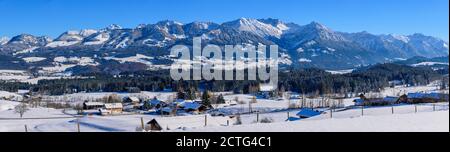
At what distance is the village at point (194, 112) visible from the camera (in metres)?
7.95

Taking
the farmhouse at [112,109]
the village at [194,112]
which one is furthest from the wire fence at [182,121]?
the farmhouse at [112,109]

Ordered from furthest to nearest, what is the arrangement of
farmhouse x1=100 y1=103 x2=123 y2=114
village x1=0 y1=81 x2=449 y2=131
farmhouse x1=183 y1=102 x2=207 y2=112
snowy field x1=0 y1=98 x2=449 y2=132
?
farmhouse x1=100 y1=103 x2=123 y2=114, farmhouse x1=183 y1=102 x2=207 y2=112, village x1=0 y1=81 x2=449 y2=131, snowy field x1=0 y1=98 x2=449 y2=132

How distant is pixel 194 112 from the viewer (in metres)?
28.2

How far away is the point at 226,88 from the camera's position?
185 feet

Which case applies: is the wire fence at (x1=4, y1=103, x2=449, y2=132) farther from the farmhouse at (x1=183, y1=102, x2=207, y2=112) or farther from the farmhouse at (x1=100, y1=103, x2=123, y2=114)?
the farmhouse at (x1=100, y1=103, x2=123, y2=114)

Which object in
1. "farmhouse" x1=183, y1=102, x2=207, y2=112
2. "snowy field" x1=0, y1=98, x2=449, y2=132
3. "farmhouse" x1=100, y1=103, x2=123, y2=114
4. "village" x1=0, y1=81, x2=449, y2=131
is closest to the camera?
"snowy field" x1=0, y1=98, x2=449, y2=132

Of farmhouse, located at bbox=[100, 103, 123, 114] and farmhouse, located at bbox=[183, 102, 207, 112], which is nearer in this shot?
farmhouse, located at bbox=[183, 102, 207, 112]


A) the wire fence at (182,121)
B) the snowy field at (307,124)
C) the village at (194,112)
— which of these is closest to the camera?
the snowy field at (307,124)

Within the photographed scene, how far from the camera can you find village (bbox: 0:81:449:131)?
26.1 ft

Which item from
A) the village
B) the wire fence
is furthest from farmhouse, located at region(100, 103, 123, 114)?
the wire fence

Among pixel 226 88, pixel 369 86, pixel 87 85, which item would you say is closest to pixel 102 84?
pixel 87 85

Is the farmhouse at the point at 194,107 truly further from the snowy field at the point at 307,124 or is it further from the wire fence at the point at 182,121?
the snowy field at the point at 307,124

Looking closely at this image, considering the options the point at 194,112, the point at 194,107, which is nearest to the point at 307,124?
the point at 194,112
